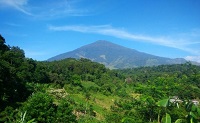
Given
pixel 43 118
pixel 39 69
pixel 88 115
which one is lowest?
pixel 88 115

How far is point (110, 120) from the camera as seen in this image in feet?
84.1


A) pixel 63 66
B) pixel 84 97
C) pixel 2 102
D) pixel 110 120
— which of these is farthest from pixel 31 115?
pixel 63 66

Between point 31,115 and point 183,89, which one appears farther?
point 183,89

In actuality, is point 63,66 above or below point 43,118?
above

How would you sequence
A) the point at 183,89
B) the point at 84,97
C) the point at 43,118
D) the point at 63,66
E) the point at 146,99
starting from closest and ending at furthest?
the point at 43,118, the point at 146,99, the point at 84,97, the point at 183,89, the point at 63,66

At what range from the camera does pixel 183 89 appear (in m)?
64.5

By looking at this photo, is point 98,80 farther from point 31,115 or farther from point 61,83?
point 31,115

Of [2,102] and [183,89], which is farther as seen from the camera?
[183,89]

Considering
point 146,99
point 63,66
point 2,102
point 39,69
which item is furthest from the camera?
point 63,66

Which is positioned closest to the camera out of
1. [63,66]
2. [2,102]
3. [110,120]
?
[2,102]

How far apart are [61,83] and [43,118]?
32.1 metres

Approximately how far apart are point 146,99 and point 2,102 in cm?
1501

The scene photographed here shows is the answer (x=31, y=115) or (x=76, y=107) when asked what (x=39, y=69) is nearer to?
(x=76, y=107)

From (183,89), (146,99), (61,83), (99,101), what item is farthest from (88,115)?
(183,89)
